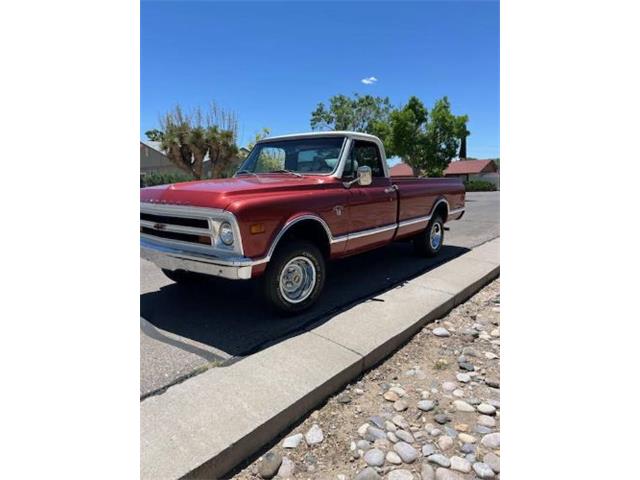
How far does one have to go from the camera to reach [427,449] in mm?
2217

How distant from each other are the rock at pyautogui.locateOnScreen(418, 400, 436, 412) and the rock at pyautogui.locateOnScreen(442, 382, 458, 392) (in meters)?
0.22

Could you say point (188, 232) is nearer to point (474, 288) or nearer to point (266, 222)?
point (266, 222)

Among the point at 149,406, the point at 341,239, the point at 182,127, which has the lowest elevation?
the point at 149,406

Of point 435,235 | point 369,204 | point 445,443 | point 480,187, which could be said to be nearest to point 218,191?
point 369,204

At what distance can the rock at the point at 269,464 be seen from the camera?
6.58 ft

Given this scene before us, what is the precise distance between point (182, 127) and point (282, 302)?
26535 mm

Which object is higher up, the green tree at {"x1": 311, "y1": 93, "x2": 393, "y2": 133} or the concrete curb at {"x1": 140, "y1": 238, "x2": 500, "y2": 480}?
the green tree at {"x1": 311, "y1": 93, "x2": 393, "y2": 133}

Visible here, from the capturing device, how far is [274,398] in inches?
94.5

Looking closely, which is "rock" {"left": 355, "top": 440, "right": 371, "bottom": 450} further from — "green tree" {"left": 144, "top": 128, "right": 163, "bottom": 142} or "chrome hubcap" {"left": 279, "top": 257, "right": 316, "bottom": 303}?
"green tree" {"left": 144, "top": 128, "right": 163, "bottom": 142}

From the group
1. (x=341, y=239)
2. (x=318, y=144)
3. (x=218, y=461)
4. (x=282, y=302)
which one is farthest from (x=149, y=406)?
(x=318, y=144)

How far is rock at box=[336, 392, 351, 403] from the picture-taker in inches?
104

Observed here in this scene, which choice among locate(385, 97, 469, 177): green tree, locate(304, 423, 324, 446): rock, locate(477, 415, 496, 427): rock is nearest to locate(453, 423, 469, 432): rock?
locate(477, 415, 496, 427): rock

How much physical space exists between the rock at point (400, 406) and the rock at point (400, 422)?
67mm

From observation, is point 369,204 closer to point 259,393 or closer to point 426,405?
point 426,405
